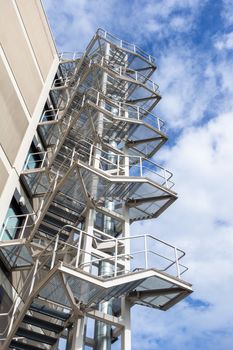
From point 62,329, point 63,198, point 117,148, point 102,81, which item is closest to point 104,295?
point 62,329

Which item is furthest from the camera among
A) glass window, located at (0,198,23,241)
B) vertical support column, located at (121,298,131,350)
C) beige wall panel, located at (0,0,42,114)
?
beige wall panel, located at (0,0,42,114)

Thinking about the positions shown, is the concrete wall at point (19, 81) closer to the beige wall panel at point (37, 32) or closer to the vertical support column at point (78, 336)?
the beige wall panel at point (37, 32)

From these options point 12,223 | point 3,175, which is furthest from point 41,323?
point 3,175

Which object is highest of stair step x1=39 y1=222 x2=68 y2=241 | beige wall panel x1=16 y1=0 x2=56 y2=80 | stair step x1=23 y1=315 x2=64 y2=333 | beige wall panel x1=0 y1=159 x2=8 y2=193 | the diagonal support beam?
beige wall panel x1=16 y1=0 x2=56 y2=80

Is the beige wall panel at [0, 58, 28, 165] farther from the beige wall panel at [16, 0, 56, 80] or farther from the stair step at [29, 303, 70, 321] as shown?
the stair step at [29, 303, 70, 321]

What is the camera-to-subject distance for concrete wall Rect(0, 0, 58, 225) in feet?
48.1

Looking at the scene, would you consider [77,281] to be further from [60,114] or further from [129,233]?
[60,114]

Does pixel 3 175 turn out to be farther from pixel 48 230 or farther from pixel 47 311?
pixel 47 311

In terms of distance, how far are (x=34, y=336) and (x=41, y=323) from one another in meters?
0.45

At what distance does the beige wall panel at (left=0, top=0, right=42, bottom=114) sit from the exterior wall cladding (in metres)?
0.05

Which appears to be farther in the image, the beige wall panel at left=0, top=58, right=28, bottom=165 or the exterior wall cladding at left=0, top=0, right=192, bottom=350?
the beige wall panel at left=0, top=58, right=28, bottom=165

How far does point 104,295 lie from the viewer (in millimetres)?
9227

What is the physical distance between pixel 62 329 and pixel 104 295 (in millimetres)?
1407

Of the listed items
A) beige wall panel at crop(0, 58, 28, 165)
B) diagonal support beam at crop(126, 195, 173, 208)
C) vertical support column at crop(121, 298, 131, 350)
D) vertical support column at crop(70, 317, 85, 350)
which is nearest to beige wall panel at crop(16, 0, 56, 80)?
beige wall panel at crop(0, 58, 28, 165)
